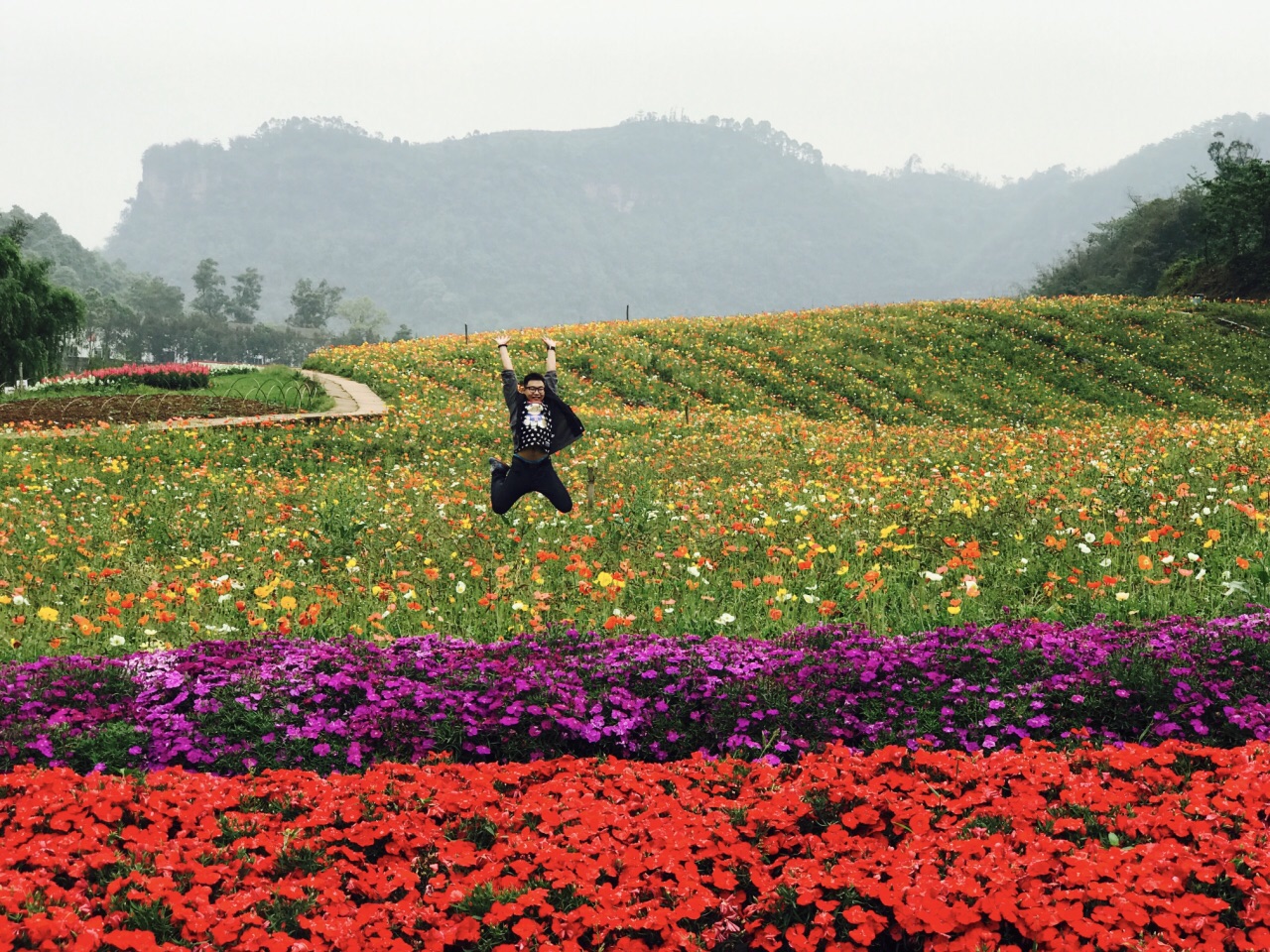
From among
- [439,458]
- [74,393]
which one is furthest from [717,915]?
[74,393]

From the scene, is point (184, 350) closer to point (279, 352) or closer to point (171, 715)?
point (279, 352)

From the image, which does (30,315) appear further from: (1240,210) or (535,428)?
(1240,210)

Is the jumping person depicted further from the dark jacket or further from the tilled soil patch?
the tilled soil patch

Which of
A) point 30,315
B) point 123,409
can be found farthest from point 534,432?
point 30,315

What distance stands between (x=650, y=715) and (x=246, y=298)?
135 meters

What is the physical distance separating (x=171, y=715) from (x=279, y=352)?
11538cm

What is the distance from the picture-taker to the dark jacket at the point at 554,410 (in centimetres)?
801

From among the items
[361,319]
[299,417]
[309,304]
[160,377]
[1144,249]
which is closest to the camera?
[299,417]

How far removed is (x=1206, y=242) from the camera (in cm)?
4516

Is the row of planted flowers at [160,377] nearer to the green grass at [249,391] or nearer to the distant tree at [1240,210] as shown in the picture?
the green grass at [249,391]

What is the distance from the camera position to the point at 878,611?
284 inches

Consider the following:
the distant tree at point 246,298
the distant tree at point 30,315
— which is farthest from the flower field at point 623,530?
the distant tree at point 246,298

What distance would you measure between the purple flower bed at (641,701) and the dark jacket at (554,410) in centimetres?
246

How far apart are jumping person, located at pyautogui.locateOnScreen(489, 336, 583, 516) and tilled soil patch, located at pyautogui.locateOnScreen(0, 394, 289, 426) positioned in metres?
12.0
